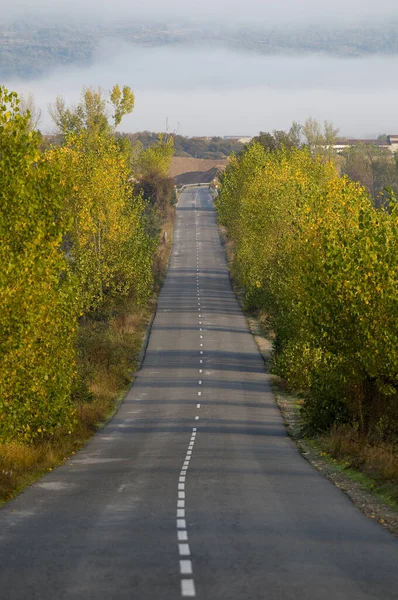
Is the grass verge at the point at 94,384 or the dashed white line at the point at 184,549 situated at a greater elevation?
the dashed white line at the point at 184,549

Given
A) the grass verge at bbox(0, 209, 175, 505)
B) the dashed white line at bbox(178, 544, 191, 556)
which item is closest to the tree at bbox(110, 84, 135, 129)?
the grass verge at bbox(0, 209, 175, 505)

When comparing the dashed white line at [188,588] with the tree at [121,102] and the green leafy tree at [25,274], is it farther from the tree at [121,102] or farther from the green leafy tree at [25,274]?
the tree at [121,102]

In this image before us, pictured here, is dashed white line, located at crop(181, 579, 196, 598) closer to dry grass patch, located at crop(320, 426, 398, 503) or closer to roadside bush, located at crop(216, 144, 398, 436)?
dry grass patch, located at crop(320, 426, 398, 503)

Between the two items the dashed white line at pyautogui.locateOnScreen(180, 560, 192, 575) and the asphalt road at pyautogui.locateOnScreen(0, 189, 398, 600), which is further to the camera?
the dashed white line at pyautogui.locateOnScreen(180, 560, 192, 575)

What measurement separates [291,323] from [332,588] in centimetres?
2924

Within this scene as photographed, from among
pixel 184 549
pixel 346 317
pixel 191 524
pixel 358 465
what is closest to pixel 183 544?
pixel 184 549

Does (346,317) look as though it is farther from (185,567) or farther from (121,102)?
(121,102)

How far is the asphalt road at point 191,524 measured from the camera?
11.4 meters

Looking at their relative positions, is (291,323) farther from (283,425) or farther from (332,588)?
(332,588)

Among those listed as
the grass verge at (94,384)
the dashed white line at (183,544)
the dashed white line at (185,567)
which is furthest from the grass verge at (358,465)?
the grass verge at (94,384)

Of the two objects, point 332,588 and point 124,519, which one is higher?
point 332,588

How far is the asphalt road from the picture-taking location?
37.5ft

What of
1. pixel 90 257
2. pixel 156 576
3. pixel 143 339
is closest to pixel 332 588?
pixel 156 576

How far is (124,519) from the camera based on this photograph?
1673 centimetres
